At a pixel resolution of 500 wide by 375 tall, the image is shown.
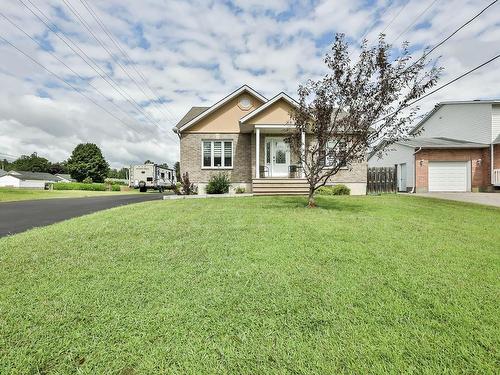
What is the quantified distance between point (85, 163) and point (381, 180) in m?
69.5

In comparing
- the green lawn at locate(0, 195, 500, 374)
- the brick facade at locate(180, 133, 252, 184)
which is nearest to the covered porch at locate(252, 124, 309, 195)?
the brick facade at locate(180, 133, 252, 184)

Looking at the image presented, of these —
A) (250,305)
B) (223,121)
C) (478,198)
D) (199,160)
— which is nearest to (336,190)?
(478,198)

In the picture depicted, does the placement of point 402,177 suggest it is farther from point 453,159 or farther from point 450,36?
point 450,36

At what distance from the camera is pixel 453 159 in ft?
68.3

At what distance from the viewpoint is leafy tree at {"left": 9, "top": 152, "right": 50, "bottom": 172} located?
93.9 meters

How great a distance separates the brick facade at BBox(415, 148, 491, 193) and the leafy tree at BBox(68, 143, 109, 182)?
2747 inches

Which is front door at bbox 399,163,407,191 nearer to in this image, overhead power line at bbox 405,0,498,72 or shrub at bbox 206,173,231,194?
overhead power line at bbox 405,0,498,72

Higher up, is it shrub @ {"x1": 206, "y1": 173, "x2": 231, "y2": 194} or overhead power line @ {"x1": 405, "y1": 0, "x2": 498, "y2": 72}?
overhead power line @ {"x1": 405, "y1": 0, "x2": 498, "y2": 72}

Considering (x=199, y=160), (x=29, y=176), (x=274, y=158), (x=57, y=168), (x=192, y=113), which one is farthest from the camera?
Result: (x=57, y=168)

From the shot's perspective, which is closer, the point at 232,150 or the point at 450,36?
the point at 450,36

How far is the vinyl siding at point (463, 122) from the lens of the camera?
22.1 meters

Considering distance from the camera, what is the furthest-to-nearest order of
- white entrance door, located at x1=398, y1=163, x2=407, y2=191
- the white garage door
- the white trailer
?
the white trailer < white entrance door, located at x1=398, y1=163, x2=407, y2=191 < the white garage door

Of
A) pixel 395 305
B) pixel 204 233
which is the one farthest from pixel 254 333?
pixel 204 233

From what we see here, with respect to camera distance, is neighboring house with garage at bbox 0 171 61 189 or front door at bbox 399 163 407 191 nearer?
front door at bbox 399 163 407 191
